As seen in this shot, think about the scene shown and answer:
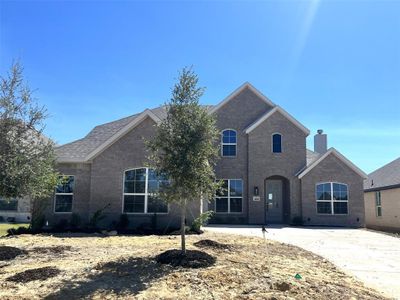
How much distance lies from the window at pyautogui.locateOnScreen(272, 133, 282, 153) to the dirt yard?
1408 centimetres

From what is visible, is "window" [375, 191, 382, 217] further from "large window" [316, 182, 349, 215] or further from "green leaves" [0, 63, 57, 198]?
"green leaves" [0, 63, 57, 198]

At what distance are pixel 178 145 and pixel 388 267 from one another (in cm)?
665

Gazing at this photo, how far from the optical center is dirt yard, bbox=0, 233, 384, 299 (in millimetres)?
6961

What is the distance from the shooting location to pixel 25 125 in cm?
1205

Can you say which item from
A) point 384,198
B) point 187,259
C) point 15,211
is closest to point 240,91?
point 384,198

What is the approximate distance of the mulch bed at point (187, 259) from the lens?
8812mm

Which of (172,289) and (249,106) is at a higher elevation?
(249,106)

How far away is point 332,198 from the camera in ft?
79.0

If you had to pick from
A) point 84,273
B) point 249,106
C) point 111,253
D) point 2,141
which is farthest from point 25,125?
point 249,106

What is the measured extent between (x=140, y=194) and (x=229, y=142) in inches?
343

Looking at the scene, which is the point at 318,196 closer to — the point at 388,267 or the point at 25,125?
the point at 388,267

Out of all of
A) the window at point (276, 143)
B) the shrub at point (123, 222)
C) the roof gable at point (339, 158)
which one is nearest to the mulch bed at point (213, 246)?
the shrub at point (123, 222)

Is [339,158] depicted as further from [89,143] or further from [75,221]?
[75,221]

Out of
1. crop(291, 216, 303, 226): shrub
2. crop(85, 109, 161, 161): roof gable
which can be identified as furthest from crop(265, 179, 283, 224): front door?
crop(85, 109, 161, 161): roof gable
